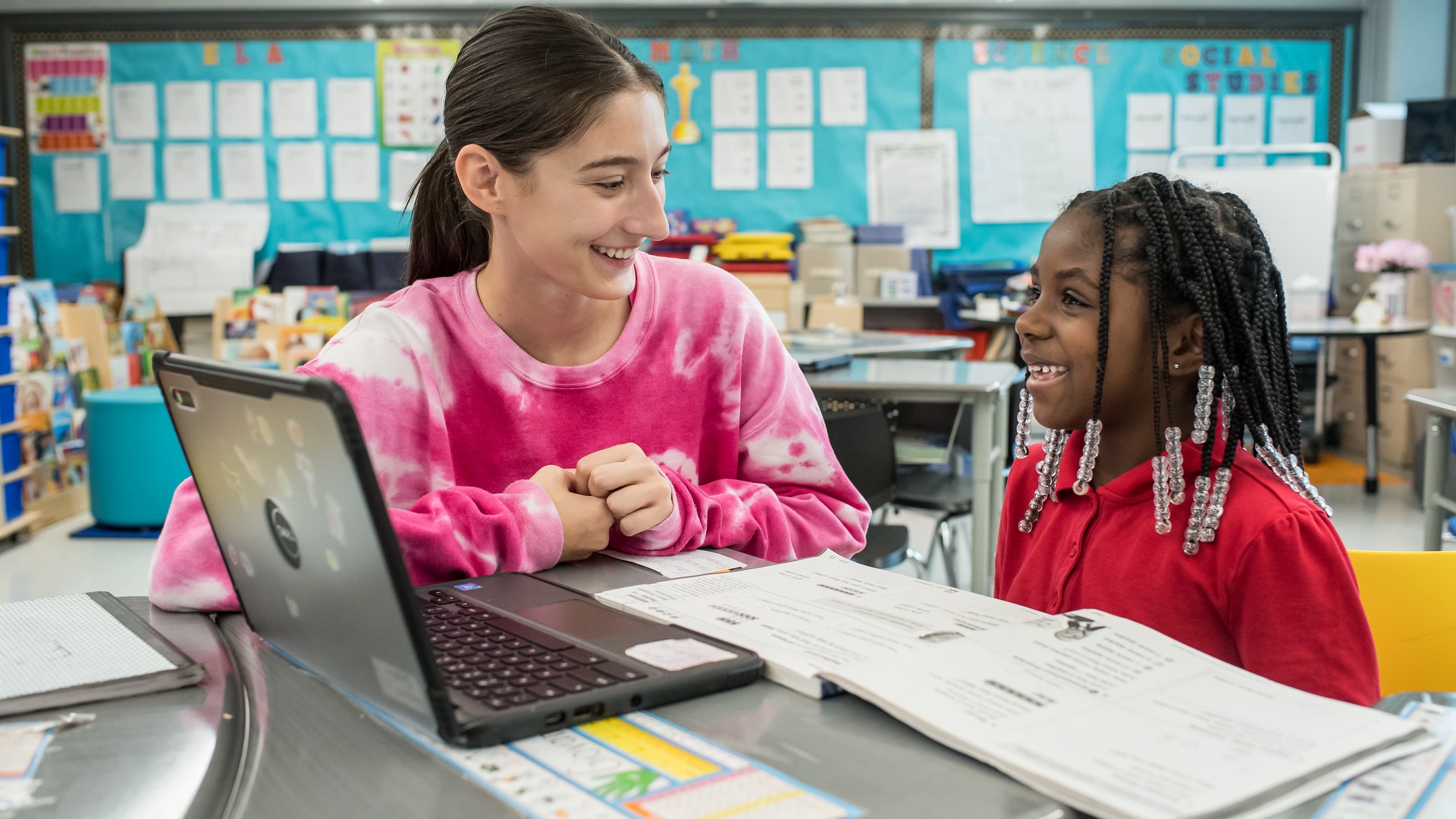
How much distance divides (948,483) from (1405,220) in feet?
11.2

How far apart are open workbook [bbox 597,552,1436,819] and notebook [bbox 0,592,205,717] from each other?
0.97 ft

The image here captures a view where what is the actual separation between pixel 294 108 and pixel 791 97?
2624 millimetres

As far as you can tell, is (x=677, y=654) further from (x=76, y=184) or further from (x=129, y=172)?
(x=76, y=184)

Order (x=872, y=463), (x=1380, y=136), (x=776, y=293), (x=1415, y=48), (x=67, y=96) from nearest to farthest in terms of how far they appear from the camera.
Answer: (x=872, y=463) < (x=776, y=293) < (x=1380, y=136) < (x=1415, y=48) < (x=67, y=96)

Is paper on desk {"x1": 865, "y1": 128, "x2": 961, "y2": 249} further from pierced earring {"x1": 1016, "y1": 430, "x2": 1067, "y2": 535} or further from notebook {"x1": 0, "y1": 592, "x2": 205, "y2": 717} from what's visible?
notebook {"x1": 0, "y1": 592, "x2": 205, "y2": 717}

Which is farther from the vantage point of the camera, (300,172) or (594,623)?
(300,172)

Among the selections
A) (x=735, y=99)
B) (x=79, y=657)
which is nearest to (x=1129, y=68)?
(x=735, y=99)

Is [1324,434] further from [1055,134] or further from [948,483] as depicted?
[948,483]

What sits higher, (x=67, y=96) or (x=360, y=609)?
(x=67, y=96)

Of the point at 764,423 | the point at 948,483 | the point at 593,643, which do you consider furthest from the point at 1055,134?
the point at 593,643

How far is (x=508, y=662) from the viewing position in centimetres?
67

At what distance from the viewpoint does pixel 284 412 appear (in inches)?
21.6

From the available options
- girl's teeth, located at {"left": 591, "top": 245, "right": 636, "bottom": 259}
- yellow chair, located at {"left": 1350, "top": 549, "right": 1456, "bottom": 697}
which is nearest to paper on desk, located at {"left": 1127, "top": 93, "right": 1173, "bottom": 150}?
yellow chair, located at {"left": 1350, "top": 549, "right": 1456, "bottom": 697}

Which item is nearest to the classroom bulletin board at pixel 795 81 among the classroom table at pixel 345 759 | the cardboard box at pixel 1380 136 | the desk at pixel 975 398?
the cardboard box at pixel 1380 136
